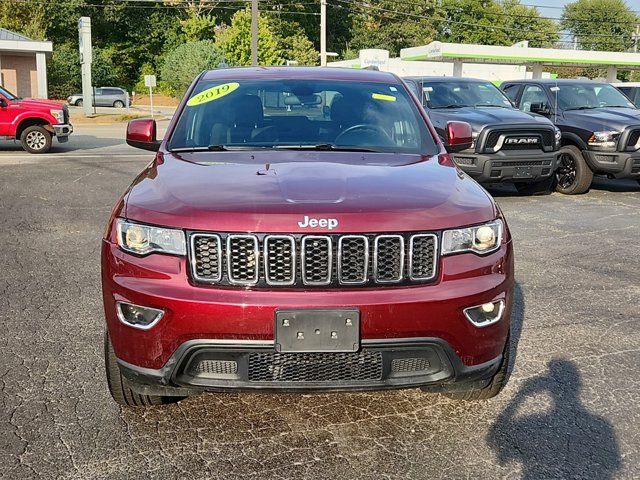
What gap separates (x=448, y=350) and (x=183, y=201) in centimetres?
130

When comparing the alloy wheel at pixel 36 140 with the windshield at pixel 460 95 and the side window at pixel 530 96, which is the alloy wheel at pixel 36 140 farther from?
the side window at pixel 530 96

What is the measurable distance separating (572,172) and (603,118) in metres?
0.94

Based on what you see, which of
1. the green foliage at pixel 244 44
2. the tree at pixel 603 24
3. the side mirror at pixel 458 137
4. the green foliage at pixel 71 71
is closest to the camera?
the side mirror at pixel 458 137

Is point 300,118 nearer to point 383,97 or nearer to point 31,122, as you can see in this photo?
point 383,97

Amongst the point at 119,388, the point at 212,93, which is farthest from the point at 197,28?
the point at 119,388

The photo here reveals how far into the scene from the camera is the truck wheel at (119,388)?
3.23m

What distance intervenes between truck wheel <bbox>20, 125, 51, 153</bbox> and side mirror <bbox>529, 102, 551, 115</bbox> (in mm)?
11131

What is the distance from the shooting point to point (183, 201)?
3014 mm

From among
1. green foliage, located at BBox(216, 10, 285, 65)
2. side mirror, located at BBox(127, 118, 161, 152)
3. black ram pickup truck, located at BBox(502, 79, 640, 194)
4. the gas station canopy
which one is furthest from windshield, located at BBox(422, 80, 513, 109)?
green foliage, located at BBox(216, 10, 285, 65)

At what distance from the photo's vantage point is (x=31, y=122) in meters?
16.5

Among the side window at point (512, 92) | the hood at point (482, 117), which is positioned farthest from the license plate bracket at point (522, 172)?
the side window at point (512, 92)

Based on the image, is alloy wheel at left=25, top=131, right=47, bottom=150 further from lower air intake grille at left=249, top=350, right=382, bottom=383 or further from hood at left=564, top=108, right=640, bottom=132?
lower air intake grille at left=249, top=350, right=382, bottom=383

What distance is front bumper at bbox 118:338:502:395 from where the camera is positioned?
9.30ft

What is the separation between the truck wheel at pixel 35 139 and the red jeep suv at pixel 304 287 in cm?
1460
